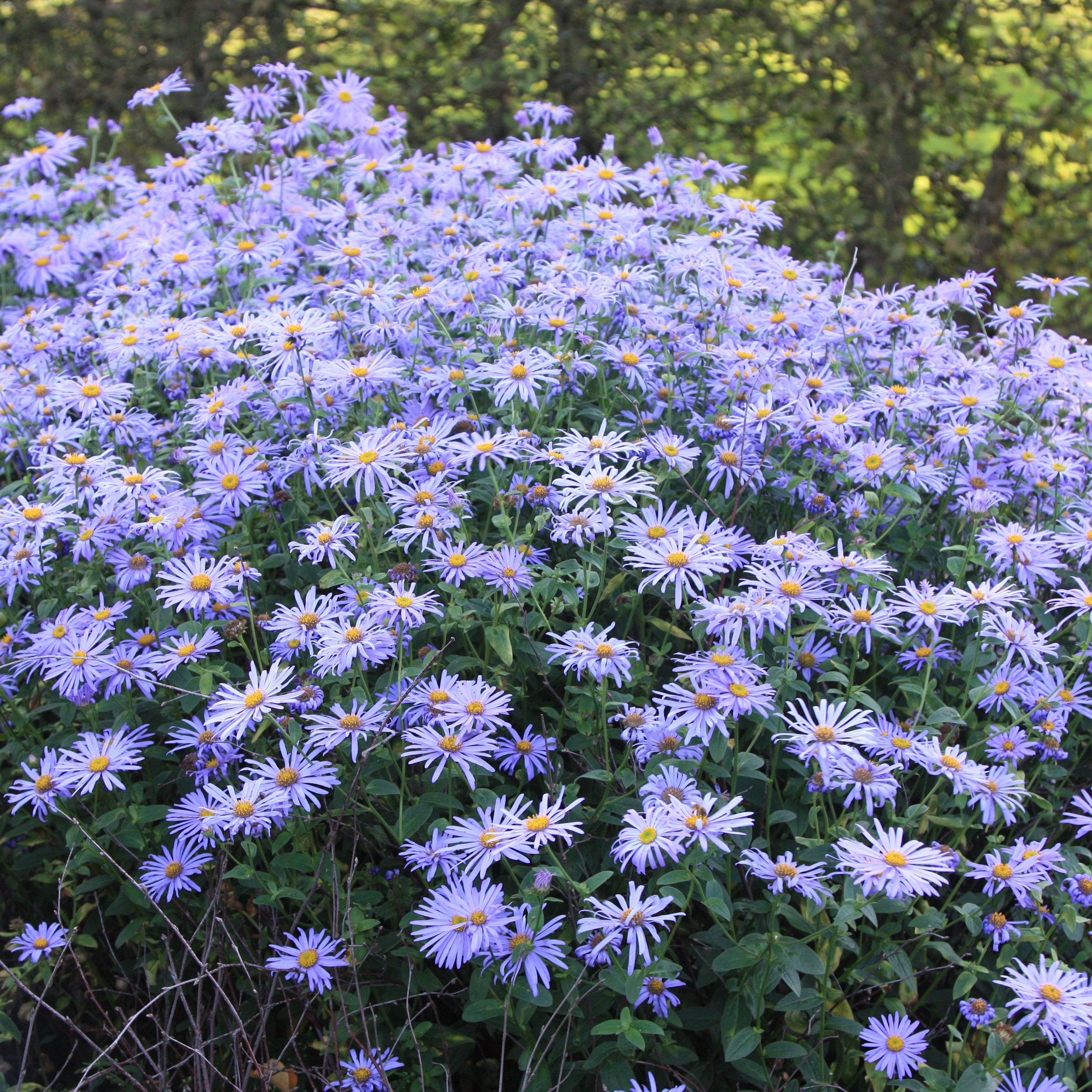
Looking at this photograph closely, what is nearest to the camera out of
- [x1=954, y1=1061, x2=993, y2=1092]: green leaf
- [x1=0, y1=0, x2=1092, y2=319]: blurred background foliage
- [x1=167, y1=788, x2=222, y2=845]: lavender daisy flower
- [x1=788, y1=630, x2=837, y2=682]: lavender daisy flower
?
[x1=954, y1=1061, x2=993, y2=1092]: green leaf

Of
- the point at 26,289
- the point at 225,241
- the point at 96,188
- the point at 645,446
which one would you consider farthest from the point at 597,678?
the point at 96,188

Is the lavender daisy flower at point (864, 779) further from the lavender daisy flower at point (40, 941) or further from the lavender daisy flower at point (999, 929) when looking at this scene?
the lavender daisy flower at point (40, 941)

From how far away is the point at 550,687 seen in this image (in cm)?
199

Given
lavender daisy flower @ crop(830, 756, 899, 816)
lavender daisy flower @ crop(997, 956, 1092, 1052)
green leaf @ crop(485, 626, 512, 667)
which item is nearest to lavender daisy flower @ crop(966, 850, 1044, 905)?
lavender daisy flower @ crop(997, 956, 1092, 1052)

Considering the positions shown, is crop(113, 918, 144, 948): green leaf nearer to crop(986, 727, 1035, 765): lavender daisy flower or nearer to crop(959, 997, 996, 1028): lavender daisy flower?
crop(959, 997, 996, 1028): lavender daisy flower

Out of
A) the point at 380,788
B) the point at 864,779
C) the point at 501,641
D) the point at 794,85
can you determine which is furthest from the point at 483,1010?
the point at 794,85

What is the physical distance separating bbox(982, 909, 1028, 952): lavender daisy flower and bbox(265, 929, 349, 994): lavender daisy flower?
3.62ft

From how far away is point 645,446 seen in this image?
2307 millimetres

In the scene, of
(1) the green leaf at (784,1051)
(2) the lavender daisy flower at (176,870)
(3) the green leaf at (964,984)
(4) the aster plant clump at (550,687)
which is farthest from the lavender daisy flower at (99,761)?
(3) the green leaf at (964,984)

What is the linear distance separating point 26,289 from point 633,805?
117 inches

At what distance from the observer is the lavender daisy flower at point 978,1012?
6.20 feet

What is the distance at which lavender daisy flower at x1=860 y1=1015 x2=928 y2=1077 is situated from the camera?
1886 millimetres

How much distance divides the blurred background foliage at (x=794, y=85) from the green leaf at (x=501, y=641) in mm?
4181

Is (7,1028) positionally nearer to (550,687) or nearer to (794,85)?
(550,687)
